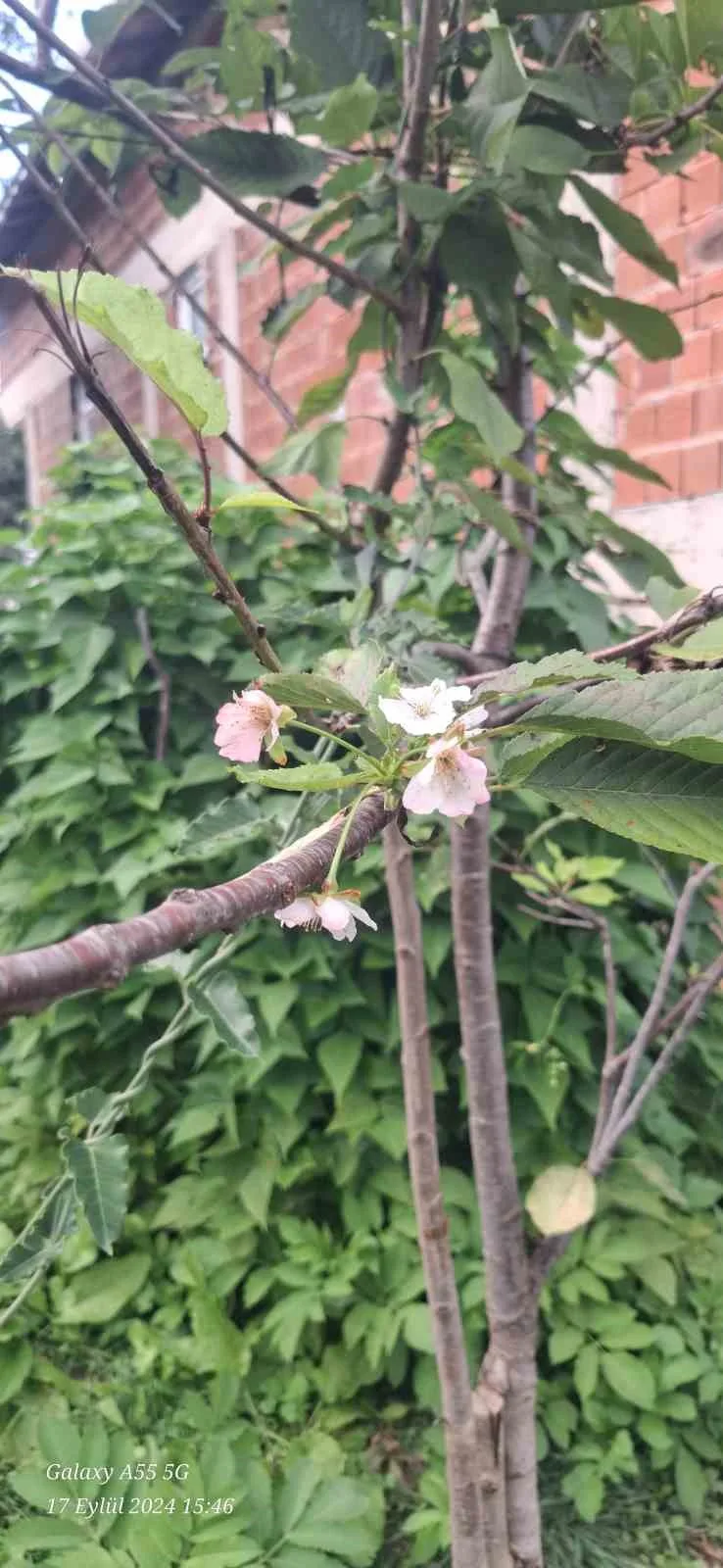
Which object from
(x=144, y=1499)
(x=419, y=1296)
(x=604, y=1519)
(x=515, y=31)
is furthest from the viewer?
(x=419, y=1296)

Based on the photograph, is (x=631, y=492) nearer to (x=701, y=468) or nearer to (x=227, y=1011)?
(x=701, y=468)

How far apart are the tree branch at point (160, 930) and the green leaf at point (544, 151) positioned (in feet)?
2.06

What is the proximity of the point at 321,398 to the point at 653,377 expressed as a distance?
3.17 ft

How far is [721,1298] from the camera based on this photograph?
4.59ft

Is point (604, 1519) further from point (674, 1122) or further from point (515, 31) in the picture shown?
point (515, 31)

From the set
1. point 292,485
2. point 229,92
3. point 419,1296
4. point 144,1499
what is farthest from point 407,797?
point 292,485

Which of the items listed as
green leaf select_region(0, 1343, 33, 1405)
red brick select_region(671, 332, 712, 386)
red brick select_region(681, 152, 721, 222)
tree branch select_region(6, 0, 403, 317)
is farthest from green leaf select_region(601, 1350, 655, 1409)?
red brick select_region(681, 152, 721, 222)

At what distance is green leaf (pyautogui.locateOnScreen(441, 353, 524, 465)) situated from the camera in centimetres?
76

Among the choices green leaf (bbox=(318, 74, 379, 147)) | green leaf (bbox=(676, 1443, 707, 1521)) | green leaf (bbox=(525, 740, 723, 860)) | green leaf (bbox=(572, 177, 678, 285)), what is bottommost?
green leaf (bbox=(676, 1443, 707, 1521))

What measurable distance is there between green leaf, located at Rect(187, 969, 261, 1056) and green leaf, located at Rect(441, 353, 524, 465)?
1.46ft

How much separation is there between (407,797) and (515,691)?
0.22 feet

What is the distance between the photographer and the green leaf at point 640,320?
91 centimetres

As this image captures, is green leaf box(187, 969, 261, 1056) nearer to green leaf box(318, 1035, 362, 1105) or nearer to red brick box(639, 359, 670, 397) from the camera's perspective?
green leaf box(318, 1035, 362, 1105)

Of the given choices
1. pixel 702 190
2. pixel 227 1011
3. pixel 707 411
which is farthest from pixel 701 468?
pixel 227 1011
